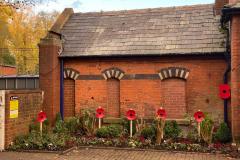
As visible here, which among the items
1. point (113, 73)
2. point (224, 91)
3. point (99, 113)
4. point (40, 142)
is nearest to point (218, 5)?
point (224, 91)

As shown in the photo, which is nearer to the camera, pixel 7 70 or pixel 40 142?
pixel 40 142

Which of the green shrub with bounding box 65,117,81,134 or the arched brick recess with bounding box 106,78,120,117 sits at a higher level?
the arched brick recess with bounding box 106,78,120,117

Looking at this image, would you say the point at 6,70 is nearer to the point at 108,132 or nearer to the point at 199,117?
the point at 108,132

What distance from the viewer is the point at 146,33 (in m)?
17.6

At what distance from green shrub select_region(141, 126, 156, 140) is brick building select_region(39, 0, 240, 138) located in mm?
1789

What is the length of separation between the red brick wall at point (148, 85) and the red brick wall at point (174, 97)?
8.0 inches

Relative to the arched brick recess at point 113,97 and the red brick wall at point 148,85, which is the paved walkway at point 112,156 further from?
the arched brick recess at point 113,97

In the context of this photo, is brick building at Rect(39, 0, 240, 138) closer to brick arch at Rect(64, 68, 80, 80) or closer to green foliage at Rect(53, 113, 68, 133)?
brick arch at Rect(64, 68, 80, 80)

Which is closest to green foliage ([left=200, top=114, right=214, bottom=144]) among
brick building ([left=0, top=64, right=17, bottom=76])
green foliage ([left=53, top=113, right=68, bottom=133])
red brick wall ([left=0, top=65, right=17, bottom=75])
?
green foliage ([left=53, top=113, right=68, bottom=133])

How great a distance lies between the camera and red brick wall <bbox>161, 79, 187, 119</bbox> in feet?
52.3

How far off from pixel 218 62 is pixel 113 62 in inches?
195

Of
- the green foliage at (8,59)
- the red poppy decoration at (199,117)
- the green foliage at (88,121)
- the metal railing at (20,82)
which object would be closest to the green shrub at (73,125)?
the green foliage at (88,121)

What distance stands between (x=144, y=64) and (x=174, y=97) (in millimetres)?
2103

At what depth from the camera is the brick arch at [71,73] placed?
17.6 metres
